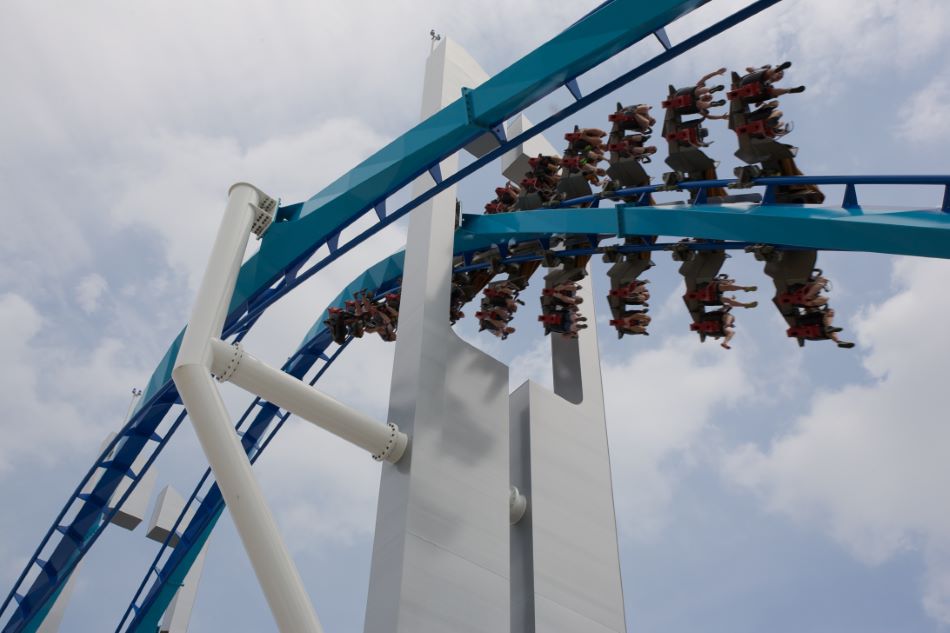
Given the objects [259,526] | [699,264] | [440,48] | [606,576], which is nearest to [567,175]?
[699,264]

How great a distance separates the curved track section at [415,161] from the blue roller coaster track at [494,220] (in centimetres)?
1

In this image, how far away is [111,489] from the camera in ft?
45.4

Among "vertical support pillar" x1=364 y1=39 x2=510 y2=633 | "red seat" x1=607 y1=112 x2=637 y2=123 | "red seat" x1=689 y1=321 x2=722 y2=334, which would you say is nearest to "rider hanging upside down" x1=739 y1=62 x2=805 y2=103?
"red seat" x1=607 y1=112 x2=637 y2=123

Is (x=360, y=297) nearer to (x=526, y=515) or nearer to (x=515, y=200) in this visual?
Result: (x=515, y=200)

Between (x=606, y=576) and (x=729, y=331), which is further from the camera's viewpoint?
(x=606, y=576)

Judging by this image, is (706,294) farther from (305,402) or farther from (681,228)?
(305,402)

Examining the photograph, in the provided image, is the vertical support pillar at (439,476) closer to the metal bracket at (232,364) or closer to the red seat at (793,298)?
the metal bracket at (232,364)

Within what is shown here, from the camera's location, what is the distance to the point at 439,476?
909cm

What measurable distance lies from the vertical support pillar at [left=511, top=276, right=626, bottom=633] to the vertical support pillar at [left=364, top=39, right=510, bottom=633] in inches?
27.6

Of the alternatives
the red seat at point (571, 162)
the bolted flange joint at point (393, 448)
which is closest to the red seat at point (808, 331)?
the red seat at point (571, 162)

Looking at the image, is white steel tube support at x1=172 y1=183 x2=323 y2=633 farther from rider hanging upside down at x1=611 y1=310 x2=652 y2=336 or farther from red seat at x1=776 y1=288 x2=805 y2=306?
red seat at x1=776 y1=288 x2=805 y2=306

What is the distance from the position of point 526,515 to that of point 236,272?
4.02 m

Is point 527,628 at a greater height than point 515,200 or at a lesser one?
lesser

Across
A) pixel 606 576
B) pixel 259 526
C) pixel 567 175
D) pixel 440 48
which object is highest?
pixel 440 48
